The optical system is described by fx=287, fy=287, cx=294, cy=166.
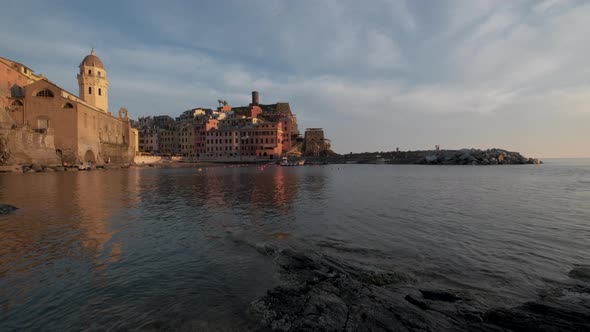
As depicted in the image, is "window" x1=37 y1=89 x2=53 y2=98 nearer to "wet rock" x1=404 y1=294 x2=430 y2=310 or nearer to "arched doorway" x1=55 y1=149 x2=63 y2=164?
"arched doorway" x1=55 y1=149 x2=63 y2=164

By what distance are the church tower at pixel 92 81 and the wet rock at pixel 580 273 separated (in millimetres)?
101242

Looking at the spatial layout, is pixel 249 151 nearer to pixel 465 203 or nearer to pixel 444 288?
pixel 465 203

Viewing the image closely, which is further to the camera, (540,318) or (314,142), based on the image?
(314,142)

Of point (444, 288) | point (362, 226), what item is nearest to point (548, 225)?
point (362, 226)

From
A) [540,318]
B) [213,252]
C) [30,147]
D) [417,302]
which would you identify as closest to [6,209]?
[213,252]

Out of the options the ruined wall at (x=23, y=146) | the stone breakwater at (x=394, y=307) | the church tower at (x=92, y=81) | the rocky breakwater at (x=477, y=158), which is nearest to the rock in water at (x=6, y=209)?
the stone breakwater at (x=394, y=307)

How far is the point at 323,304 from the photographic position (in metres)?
5.32

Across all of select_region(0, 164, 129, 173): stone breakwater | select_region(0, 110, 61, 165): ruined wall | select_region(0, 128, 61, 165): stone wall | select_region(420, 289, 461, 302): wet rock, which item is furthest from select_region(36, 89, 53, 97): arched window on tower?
select_region(420, 289, 461, 302): wet rock

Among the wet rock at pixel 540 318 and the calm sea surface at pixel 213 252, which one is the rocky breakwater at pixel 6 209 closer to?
the calm sea surface at pixel 213 252

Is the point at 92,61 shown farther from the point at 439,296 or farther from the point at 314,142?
the point at 439,296

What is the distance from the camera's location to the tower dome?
268ft

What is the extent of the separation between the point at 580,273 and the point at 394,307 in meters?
6.07

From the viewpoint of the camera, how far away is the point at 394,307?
5309 mm

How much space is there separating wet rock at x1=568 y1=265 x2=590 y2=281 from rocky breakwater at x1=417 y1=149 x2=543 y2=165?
341 ft
